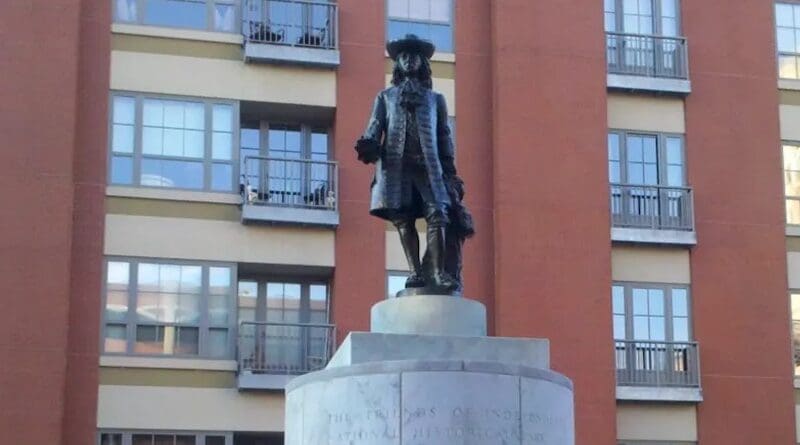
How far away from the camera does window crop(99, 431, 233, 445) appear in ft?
94.7

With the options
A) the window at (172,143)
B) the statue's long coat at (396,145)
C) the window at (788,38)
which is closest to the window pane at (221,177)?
the window at (172,143)

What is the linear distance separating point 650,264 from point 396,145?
17350mm

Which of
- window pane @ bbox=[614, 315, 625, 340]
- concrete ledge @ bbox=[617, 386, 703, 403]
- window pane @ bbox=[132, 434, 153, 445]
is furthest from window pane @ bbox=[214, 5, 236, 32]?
concrete ledge @ bbox=[617, 386, 703, 403]

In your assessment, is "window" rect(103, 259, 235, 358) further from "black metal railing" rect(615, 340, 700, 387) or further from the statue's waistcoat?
the statue's waistcoat

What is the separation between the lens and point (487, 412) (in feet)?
45.8

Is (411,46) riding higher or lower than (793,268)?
higher

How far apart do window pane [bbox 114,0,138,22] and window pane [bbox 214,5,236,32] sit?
1.65 meters

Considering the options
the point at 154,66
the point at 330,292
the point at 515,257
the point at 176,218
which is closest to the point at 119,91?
the point at 154,66

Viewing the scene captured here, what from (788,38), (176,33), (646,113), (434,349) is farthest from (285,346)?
(434,349)

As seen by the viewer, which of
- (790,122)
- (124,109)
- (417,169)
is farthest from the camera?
(790,122)

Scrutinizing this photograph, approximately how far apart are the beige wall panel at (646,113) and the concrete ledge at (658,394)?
5643 mm

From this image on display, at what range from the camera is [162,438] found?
29062 mm

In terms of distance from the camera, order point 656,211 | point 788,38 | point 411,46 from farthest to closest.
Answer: point 788,38
point 656,211
point 411,46

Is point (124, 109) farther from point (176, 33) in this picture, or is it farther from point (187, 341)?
point (187, 341)
